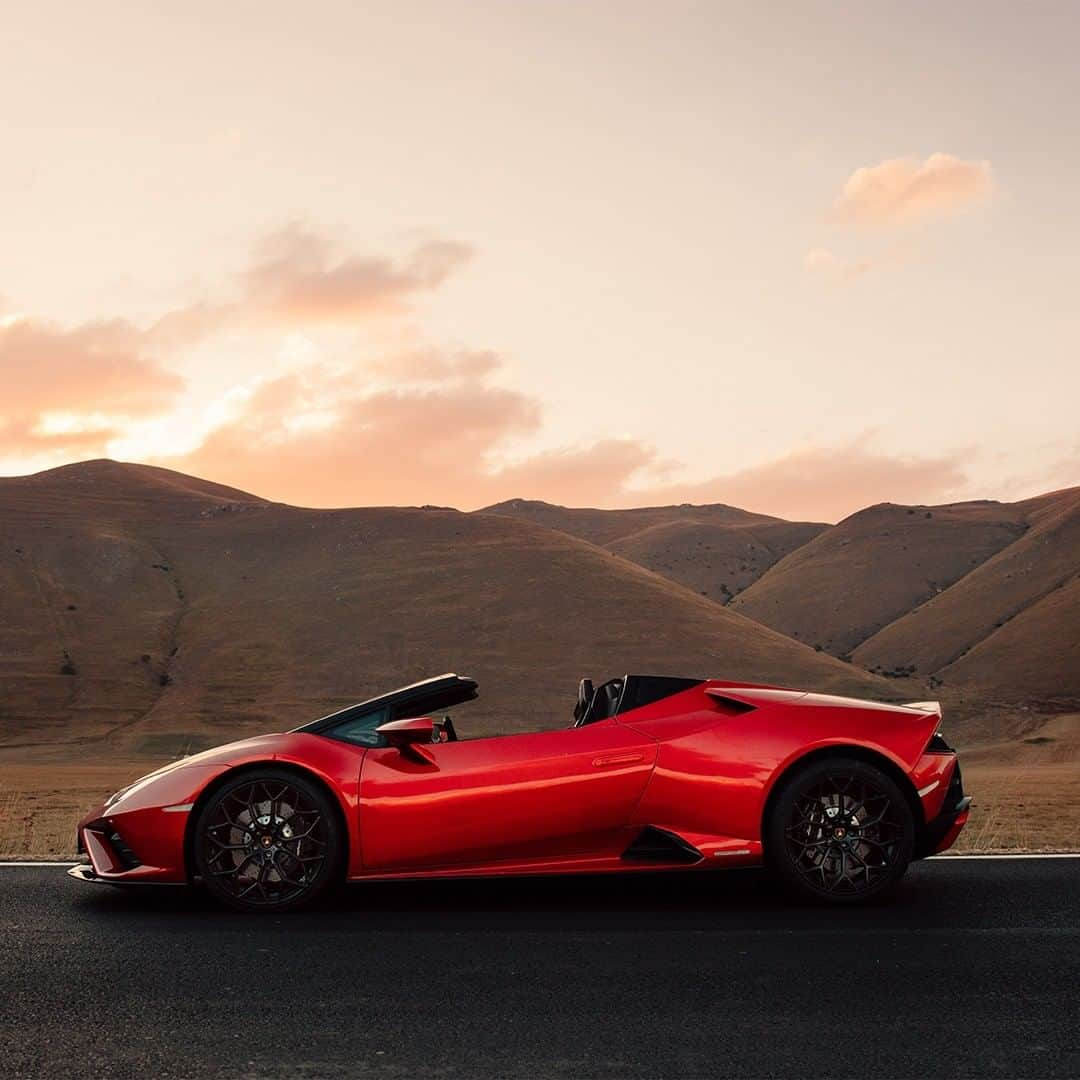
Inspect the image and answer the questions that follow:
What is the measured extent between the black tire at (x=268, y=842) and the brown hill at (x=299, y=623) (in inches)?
1890

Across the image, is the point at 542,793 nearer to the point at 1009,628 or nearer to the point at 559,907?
the point at 559,907

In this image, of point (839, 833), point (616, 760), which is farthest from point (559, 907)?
point (839, 833)

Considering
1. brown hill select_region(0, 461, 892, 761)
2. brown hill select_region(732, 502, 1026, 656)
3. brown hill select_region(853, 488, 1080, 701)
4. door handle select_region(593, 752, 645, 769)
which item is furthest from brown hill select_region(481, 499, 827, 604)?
door handle select_region(593, 752, 645, 769)

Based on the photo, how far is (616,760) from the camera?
6.63 m

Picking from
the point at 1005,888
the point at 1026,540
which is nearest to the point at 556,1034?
the point at 1005,888

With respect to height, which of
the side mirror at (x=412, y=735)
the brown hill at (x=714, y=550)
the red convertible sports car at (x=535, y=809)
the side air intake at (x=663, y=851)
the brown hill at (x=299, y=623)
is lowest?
the side air intake at (x=663, y=851)

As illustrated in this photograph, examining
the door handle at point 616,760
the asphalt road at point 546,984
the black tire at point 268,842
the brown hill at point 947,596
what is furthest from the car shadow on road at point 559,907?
the brown hill at point 947,596

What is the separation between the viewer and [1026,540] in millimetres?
126062

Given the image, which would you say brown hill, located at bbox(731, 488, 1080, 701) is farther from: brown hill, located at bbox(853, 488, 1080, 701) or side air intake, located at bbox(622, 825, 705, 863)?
side air intake, located at bbox(622, 825, 705, 863)

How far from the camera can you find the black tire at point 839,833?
661 cm

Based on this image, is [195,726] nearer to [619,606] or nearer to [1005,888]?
[619,606]

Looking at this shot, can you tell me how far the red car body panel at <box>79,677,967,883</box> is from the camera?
21.4 ft

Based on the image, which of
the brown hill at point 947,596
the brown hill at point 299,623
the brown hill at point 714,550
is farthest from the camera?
the brown hill at point 714,550

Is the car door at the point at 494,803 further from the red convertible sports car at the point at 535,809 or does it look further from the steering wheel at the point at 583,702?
the steering wheel at the point at 583,702
